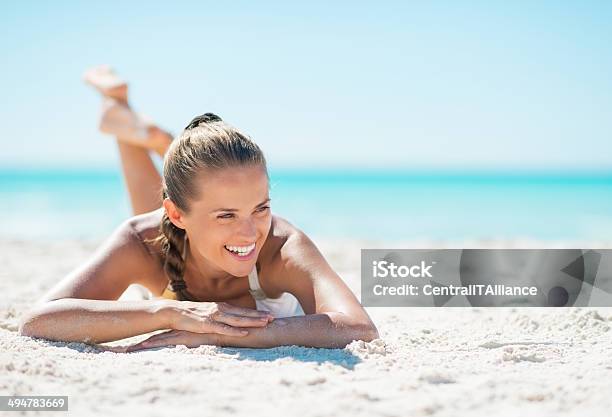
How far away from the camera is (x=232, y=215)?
281 centimetres

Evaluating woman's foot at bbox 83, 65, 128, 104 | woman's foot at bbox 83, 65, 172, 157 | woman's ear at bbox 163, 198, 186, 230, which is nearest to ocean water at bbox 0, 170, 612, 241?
woman's foot at bbox 83, 65, 128, 104

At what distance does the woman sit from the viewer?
9.16ft

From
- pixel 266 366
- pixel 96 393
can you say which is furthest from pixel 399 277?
pixel 96 393

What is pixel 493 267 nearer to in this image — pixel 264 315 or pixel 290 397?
pixel 264 315

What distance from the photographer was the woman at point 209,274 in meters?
2.79

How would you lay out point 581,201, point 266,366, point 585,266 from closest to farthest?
point 266,366 < point 585,266 < point 581,201

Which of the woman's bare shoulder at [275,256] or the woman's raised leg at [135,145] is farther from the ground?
the woman's raised leg at [135,145]

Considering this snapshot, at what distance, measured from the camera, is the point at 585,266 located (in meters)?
5.26

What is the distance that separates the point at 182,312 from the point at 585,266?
3.72 m

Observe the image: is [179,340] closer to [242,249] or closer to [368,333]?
[242,249]

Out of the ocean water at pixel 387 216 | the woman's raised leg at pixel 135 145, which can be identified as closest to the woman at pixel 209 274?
the woman's raised leg at pixel 135 145

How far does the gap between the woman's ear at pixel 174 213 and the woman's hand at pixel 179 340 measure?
1.77 feet

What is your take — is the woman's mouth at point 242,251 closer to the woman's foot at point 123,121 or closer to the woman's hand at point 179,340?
the woman's hand at point 179,340

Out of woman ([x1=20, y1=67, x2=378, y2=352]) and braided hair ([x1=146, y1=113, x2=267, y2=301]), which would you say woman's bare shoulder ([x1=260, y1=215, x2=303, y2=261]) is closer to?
woman ([x1=20, y1=67, x2=378, y2=352])
